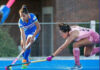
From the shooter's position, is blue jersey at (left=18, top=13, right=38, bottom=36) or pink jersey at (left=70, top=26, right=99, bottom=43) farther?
blue jersey at (left=18, top=13, right=38, bottom=36)

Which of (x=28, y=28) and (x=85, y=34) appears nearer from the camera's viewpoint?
(x=85, y=34)

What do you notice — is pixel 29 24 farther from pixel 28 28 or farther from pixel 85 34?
pixel 85 34

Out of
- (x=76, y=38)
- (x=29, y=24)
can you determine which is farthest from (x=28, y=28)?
(x=76, y=38)

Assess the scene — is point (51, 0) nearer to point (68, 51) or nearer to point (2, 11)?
point (68, 51)

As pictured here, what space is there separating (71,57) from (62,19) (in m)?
2.36

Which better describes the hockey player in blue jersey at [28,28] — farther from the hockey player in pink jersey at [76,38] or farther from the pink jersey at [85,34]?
the pink jersey at [85,34]

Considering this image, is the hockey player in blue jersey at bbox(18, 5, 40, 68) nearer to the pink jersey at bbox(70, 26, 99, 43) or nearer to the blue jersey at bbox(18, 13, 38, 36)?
the blue jersey at bbox(18, 13, 38, 36)

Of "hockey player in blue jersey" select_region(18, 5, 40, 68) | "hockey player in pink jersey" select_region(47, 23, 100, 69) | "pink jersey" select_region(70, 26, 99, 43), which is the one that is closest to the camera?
"hockey player in pink jersey" select_region(47, 23, 100, 69)

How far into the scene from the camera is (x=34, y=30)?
820cm

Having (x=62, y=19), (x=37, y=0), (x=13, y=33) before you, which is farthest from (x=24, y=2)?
(x=13, y=33)

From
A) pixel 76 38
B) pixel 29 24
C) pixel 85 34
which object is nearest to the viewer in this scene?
pixel 76 38

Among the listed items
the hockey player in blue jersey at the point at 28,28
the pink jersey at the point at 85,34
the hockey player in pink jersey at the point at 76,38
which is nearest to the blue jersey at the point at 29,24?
the hockey player in blue jersey at the point at 28,28

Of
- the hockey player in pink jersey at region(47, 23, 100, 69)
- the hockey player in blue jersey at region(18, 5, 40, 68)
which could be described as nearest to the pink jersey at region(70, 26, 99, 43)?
the hockey player in pink jersey at region(47, 23, 100, 69)

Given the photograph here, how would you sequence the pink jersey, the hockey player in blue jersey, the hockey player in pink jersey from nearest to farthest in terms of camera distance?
1. the hockey player in pink jersey
2. the pink jersey
3. the hockey player in blue jersey
